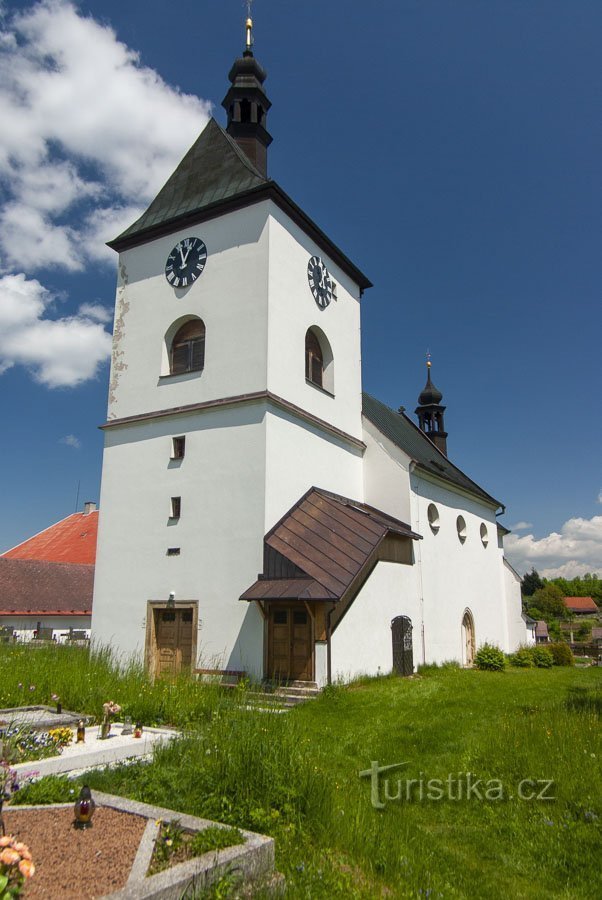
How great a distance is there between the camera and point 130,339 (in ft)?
57.8

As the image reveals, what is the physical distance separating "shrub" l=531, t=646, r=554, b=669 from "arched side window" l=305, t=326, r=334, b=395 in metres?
13.6

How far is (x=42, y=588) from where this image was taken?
32000 millimetres

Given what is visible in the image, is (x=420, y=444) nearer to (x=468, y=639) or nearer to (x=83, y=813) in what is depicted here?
(x=468, y=639)

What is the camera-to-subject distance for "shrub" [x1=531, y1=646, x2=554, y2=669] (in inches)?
929

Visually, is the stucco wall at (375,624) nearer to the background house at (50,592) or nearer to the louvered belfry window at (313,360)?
the louvered belfry window at (313,360)

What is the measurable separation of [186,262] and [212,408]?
15.0 feet

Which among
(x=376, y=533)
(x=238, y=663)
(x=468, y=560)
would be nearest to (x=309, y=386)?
(x=376, y=533)

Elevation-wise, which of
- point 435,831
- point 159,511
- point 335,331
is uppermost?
point 335,331

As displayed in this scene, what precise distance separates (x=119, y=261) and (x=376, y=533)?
11.1m

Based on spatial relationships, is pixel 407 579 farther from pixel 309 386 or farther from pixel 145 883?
pixel 145 883

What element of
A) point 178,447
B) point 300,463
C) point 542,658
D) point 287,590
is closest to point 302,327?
point 300,463

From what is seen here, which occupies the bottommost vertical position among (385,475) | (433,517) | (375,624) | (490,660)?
(490,660)

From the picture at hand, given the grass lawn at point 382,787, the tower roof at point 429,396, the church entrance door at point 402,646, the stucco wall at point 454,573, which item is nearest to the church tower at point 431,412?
the tower roof at point 429,396

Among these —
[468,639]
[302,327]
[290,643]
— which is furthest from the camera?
[468,639]
